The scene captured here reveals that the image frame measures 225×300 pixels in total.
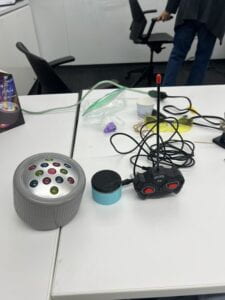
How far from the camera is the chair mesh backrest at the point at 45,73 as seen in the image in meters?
1.34

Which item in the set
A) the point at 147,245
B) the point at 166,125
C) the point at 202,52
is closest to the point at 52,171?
the point at 147,245

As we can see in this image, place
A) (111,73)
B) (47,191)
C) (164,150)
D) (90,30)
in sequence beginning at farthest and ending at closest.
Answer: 1. (111,73)
2. (90,30)
3. (164,150)
4. (47,191)

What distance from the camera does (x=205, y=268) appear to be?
53 cm

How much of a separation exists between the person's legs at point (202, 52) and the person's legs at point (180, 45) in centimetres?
7

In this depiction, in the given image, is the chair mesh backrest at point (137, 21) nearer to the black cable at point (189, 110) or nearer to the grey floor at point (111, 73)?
the grey floor at point (111, 73)

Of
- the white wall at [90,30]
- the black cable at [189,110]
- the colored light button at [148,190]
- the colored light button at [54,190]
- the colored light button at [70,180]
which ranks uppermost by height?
the colored light button at [54,190]

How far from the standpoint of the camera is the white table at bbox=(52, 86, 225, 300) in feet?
1.65

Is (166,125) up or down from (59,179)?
down

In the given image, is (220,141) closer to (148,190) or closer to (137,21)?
(148,190)

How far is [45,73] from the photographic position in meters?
1.43

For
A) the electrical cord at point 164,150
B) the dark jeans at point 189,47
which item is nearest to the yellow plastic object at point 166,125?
the electrical cord at point 164,150

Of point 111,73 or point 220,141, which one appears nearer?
point 220,141

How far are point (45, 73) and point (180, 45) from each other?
1211 mm

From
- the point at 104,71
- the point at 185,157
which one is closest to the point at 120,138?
the point at 185,157
